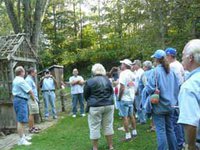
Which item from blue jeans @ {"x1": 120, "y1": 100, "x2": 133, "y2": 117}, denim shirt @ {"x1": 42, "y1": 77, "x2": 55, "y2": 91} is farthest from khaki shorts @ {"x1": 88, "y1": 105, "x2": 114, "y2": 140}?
denim shirt @ {"x1": 42, "y1": 77, "x2": 55, "y2": 91}

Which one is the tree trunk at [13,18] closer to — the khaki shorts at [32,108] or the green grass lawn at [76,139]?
the khaki shorts at [32,108]

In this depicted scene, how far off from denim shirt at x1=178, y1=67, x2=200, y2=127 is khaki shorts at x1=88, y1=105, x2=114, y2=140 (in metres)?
3.95

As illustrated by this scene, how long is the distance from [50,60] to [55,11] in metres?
6.21

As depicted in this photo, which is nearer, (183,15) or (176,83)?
(176,83)

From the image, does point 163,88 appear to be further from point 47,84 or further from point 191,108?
point 47,84

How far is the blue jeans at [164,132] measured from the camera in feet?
16.7

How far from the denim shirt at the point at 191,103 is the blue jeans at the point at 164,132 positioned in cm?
264

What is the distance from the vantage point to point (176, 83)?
17.8 ft

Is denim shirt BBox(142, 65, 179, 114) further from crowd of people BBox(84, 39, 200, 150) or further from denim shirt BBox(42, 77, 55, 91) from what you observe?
denim shirt BBox(42, 77, 55, 91)

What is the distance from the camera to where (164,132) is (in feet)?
16.7

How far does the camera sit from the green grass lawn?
282 inches

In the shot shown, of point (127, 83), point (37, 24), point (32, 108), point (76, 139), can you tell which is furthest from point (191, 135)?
point (37, 24)

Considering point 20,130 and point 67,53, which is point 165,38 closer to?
point 20,130

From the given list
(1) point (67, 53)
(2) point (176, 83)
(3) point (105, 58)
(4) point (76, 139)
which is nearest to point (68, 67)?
(1) point (67, 53)
